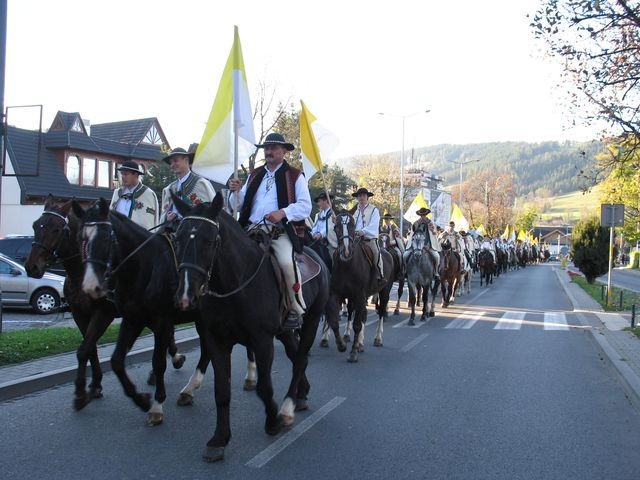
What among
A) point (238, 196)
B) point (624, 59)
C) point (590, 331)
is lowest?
point (590, 331)

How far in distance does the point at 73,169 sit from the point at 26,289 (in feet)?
75.7

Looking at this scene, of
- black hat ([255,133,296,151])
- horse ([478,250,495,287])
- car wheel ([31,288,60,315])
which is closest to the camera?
black hat ([255,133,296,151])

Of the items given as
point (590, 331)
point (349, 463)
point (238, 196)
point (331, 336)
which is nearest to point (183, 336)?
point (331, 336)

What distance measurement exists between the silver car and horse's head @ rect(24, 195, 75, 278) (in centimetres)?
939

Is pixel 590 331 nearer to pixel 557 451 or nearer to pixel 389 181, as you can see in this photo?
pixel 557 451

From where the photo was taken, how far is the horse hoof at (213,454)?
509 cm

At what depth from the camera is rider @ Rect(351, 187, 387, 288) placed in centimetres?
1109

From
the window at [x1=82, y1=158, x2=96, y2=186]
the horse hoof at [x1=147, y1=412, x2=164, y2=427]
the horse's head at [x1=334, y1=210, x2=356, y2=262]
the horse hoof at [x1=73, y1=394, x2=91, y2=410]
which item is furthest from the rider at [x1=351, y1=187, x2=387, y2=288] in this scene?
the window at [x1=82, y1=158, x2=96, y2=186]

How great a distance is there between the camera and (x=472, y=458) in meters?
5.45

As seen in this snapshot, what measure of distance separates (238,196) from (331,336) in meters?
6.30

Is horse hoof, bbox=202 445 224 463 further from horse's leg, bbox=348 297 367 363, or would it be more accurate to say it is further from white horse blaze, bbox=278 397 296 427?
horse's leg, bbox=348 297 367 363

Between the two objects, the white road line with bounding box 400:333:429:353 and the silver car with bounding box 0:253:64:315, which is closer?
the white road line with bounding box 400:333:429:353

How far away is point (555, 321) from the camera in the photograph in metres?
16.2

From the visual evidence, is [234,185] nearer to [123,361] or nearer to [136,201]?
[136,201]
